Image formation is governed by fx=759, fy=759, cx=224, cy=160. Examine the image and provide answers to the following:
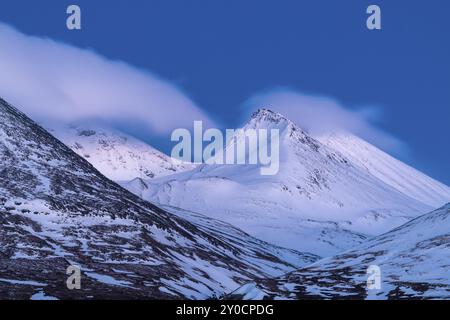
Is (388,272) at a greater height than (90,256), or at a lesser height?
lesser

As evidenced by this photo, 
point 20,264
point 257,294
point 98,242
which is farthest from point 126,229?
point 257,294

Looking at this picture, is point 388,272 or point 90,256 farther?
point 90,256

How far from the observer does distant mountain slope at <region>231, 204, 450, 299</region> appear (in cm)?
12344

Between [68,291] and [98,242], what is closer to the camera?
[68,291]

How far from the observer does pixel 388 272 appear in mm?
148125

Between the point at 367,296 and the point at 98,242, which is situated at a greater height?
the point at 98,242

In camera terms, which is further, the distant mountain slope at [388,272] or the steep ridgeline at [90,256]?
the steep ridgeline at [90,256]

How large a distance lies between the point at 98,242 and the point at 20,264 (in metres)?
34.9

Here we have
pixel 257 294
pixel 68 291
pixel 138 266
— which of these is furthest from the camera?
pixel 138 266

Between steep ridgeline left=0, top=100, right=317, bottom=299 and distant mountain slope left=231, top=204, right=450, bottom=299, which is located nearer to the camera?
distant mountain slope left=231, top=204, right=450, bottom=299

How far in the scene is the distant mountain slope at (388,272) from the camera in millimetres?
123438
